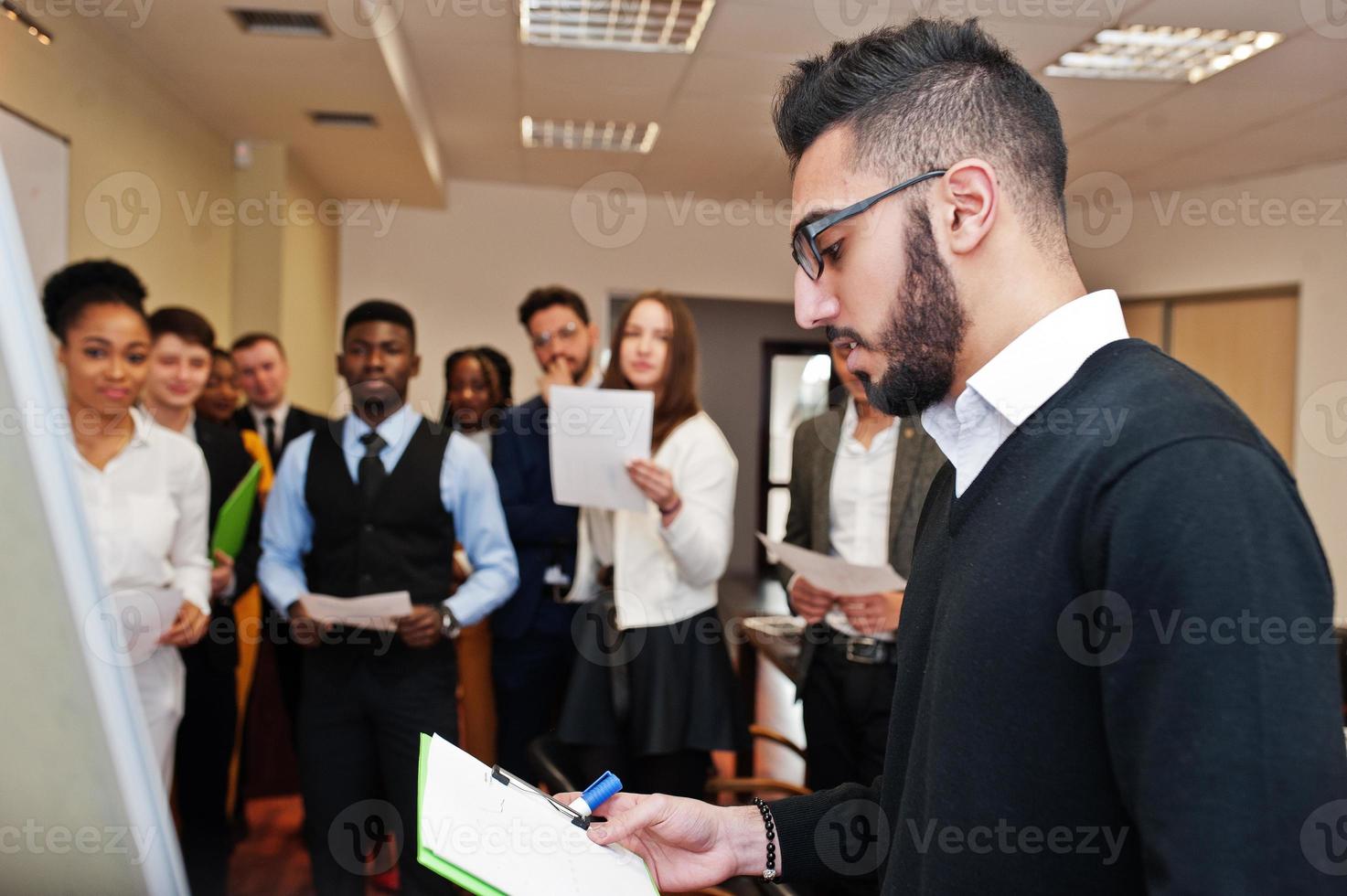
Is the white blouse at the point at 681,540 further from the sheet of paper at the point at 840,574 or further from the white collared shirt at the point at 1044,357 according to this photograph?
the white collared shirt at the point at 1044,357

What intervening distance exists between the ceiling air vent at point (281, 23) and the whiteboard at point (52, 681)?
12.6ft

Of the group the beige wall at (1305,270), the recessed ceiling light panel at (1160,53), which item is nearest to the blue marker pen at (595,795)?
the recessed ceiling light panel at (1160,53)

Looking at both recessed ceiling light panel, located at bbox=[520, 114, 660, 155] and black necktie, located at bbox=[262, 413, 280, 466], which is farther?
recessed ceiling light panel, located at bbox=[520, 114, 660, 155]

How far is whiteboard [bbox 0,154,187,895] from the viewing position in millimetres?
362

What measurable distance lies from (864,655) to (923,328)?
1.41m

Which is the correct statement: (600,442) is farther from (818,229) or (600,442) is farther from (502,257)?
(502,257)

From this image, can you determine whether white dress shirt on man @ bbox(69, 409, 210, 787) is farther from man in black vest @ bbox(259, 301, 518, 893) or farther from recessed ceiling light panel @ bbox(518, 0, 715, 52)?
recessed ceiling light panel @ bbox(518, 0, 715, 52)

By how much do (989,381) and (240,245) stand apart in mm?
5518

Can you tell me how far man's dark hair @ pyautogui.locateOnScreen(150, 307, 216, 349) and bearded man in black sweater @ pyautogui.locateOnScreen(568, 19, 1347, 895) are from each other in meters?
2.58

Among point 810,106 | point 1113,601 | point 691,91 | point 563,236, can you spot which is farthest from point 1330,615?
point 563,236

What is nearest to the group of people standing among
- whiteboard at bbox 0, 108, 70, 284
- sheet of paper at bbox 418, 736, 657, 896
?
whiteboard at bbox 0, 108, 70, 284

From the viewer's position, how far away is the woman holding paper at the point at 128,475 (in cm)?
213

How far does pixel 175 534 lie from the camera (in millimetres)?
2344

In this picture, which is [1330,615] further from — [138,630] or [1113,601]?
[138,630]
